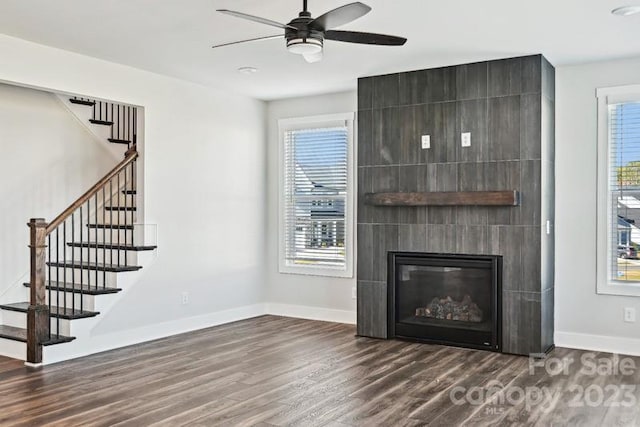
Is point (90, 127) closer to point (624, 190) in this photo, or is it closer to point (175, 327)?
point (175, 327)

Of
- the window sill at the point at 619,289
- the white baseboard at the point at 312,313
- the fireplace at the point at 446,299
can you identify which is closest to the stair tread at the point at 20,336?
the white baseboard at the point at 312,313

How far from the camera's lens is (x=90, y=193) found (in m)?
5.30

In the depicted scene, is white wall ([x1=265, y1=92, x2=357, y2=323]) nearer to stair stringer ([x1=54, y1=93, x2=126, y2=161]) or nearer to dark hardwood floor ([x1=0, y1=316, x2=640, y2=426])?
dark hardwood floor ([x1=0, y1=316, x2=640, y2=426])

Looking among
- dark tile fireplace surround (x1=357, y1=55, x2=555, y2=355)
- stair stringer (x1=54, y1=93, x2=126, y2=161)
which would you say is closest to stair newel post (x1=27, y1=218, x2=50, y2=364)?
stair stringer (x1=54, y1=93, x2=126, y2=161)

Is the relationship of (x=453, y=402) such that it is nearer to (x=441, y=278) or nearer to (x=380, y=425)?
(x=380, y=425)

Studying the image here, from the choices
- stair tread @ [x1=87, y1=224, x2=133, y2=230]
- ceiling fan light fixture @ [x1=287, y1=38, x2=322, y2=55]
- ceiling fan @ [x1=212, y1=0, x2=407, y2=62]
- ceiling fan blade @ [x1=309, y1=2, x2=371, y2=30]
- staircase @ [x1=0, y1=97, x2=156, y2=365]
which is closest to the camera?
ceiling fan blade @ [x1=309, y1=2, x2=371, y2=30]

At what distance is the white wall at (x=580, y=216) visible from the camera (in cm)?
533

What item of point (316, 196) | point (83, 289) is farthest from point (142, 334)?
point (316, 196)

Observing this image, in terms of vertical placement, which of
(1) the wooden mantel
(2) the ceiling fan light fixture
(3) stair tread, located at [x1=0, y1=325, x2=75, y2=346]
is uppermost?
(2) the ceiling fan light fixture

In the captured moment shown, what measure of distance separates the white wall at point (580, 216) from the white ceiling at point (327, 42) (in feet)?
0.79

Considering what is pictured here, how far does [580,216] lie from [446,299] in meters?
1.46

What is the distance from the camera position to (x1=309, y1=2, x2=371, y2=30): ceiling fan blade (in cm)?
302

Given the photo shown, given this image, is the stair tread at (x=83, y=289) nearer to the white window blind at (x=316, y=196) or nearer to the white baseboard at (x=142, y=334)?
the white baseboard at (x=142, y=334)

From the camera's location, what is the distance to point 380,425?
3451 mm
